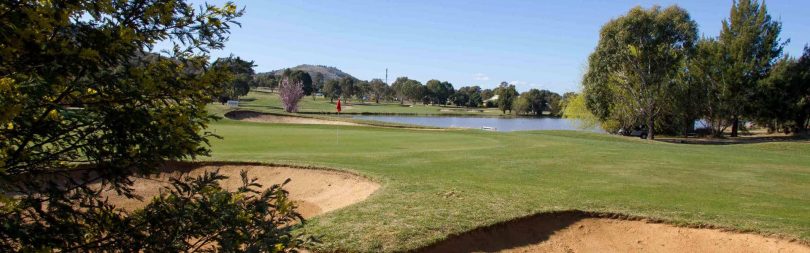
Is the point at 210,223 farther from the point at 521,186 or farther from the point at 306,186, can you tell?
the point at 306,186

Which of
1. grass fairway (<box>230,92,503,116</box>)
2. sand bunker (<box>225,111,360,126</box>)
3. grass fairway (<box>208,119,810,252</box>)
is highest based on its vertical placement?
grass fairway (<box>230,92,503,116</box>)

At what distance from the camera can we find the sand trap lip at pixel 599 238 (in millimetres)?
7984

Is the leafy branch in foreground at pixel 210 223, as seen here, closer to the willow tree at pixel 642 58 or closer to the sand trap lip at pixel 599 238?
the sand trap lip at pixel 599 238

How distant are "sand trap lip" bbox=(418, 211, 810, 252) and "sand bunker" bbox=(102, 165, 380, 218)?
358cm

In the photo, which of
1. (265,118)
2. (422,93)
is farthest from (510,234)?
(422,93)

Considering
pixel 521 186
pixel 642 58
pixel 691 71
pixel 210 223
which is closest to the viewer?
pixel 210 223

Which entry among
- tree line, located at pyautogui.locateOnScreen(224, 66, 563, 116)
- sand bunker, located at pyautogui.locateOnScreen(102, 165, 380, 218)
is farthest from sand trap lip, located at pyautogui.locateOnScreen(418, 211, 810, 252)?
tree line, located at pyautogui.locateOnScreen(224, 66, 563, 116)

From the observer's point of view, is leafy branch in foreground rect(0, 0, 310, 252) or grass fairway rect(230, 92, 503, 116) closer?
leafy branch in foreground rect(0, 0, 310, 252)

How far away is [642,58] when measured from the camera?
41.1 m

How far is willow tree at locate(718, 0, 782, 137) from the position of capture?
43.1 meters

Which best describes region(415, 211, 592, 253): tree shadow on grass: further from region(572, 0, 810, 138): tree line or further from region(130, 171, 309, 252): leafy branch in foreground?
region(572, 0, 810, 138): tree line

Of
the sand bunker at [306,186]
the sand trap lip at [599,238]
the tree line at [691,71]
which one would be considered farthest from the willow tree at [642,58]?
the sand trap lip at [599,238]

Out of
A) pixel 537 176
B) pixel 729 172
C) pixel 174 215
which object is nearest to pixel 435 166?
pixel 537 176

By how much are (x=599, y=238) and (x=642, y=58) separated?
36597 millimetres
